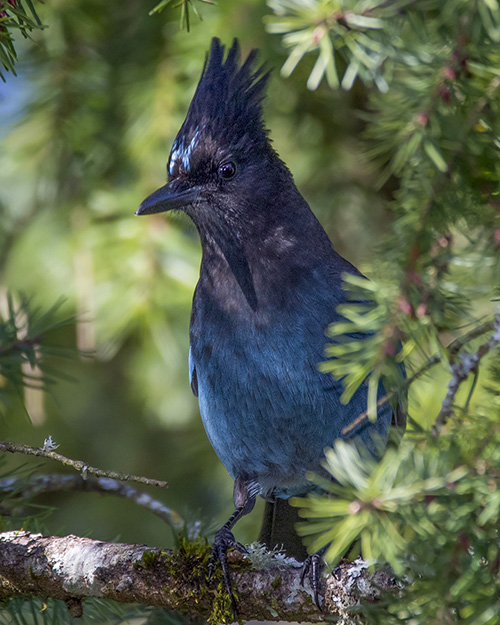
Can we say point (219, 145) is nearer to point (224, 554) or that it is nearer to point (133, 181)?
point (133, 181)

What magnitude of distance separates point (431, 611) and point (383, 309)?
0.44 m

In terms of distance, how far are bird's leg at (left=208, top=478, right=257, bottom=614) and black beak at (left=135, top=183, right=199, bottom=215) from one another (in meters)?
0.95

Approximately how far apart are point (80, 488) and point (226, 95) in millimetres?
1400

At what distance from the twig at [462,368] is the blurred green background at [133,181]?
A: 1379 millimetres

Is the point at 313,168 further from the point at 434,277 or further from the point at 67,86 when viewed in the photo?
the point at 434,277

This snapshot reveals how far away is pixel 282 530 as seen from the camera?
2.72 m

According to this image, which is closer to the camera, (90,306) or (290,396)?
(290,396)

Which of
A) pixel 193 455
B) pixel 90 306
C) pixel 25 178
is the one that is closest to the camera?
pixel 90 306

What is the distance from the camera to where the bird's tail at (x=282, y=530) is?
2.65 metres

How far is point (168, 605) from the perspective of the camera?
209cm

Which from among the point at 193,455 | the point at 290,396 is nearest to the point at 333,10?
the point at 290,396

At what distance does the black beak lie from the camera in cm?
254

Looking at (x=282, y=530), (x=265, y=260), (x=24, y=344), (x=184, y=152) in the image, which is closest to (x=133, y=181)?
(x=184, y=152)

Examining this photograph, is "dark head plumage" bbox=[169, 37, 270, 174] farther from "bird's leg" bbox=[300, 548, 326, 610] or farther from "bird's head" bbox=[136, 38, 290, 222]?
"bird's leg" bbox=[300, 548, 326, 610]
